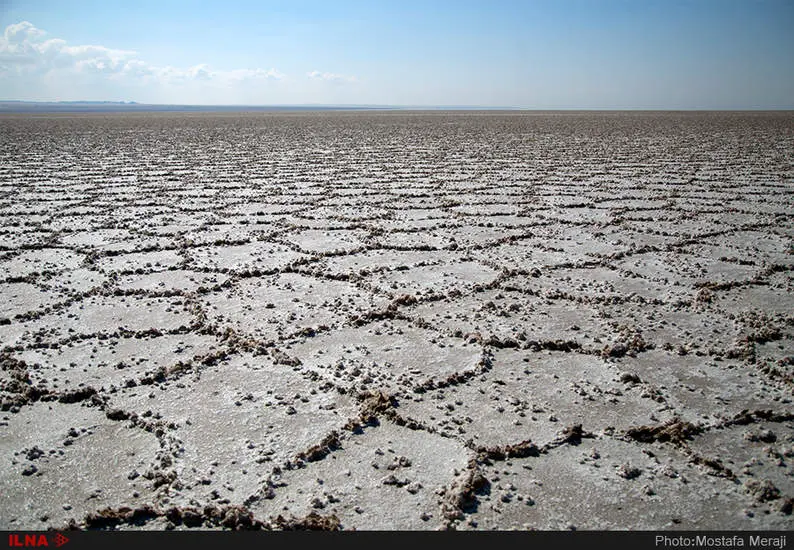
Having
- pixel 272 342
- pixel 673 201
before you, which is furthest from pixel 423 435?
pixel 673 201

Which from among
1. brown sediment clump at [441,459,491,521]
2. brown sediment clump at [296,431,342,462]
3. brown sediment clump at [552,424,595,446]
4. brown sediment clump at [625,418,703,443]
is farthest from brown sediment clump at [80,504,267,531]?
brown sediment clump at [625,418,703,443]

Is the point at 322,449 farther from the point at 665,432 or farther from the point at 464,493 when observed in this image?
the point at 665,432

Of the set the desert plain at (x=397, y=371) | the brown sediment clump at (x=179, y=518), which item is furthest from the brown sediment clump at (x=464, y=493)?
the brown sediment clump at (x=179, y=518)

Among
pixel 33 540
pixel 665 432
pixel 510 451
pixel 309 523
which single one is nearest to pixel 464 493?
pixel 510 451

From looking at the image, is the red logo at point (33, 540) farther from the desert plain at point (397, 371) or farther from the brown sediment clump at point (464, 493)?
the brown sediment clump at point (464, 493)

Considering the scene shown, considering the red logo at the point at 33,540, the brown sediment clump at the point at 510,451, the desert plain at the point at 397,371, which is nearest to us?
the red logo at the point at 33,540

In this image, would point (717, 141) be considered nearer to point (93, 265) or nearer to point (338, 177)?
point (338, 177)

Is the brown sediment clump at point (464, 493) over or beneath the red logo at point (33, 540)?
over
